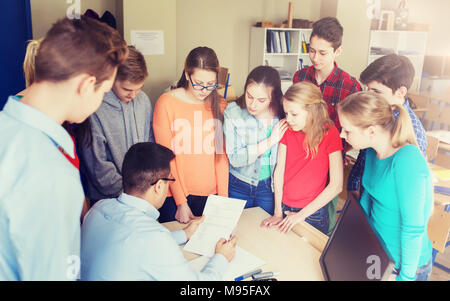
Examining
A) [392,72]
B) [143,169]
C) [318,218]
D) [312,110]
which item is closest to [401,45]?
[392,72]

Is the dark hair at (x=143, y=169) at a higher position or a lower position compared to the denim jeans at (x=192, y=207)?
higher

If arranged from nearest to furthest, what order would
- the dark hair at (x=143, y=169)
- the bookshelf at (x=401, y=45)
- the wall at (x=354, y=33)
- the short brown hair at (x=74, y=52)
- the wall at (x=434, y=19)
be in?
the short brown hair at (x=74, y=52) < the dark hair at (x=143, y=169) < the wall at (x=354, y=33) < the bookshelf at (x=401, y=45) < the wall at (x=434, y=19)

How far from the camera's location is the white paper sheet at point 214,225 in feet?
5.09

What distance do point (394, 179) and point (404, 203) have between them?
3.8 inches

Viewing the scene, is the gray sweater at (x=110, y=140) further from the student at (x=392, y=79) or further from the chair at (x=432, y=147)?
the chair at (x=432, y=147)

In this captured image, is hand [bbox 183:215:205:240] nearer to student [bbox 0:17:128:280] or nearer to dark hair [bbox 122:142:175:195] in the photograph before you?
dark hair [bbox 122:142:175:195]

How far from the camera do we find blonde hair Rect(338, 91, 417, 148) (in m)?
1.34

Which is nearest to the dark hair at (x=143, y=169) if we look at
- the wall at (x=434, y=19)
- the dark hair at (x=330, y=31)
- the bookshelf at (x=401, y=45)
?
the dark hair at (x=330, y=31)

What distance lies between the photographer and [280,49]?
5.47 meters

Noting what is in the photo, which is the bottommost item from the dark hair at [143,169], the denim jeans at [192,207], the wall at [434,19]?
the denim jeans at [192,207]

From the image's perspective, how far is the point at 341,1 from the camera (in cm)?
565


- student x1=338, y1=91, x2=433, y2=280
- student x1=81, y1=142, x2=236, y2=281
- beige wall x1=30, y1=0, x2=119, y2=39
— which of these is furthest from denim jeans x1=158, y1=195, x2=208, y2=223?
beige wall x1=30, y1=0, x2=119, y2=39

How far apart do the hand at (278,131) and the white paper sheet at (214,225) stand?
36cm

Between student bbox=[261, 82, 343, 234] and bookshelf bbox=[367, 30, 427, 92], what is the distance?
471 centimetres
